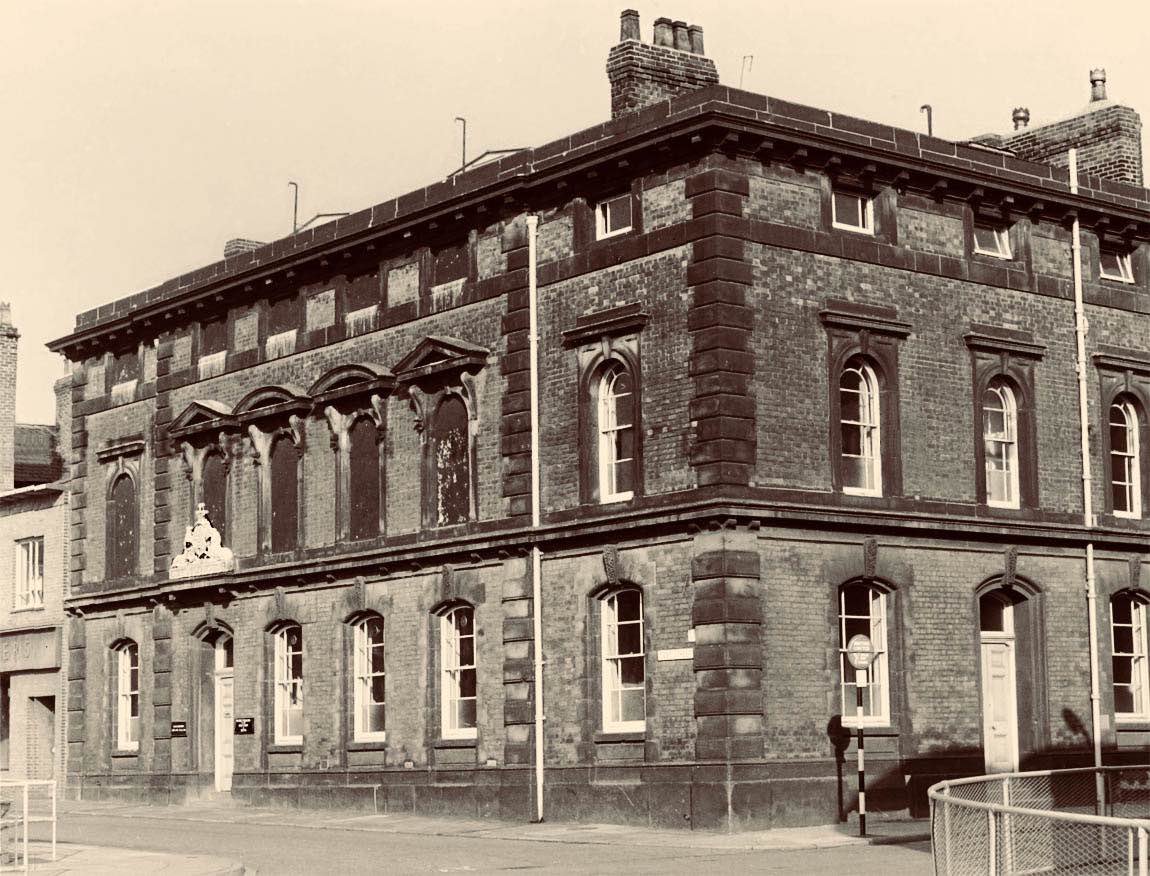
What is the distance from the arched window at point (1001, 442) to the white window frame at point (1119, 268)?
3.38 m

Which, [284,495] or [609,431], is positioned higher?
[609,431]

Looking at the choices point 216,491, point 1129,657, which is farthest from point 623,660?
point 216,491

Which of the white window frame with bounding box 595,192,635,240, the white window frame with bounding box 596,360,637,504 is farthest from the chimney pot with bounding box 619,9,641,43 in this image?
the white window frame with bounding box 596,360,637,504

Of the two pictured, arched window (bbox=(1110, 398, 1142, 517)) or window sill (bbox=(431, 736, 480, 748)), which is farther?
arched window (bbox=(1110, 398, 1142, 517))

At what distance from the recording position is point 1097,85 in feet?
119

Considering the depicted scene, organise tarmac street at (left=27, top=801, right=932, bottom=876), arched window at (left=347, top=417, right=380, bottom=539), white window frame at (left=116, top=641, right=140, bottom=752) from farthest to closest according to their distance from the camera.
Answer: white window frame at (left=116, top=641, right=140, bottom=752) < arched window at (left=347, top=417, right=380, bottom=539) < tarmac street at (left=27, top=801, right=932, bottom=876)

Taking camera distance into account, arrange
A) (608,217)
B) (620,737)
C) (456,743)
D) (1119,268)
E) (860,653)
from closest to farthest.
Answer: (860,653) < (620,737) < (608,217) < (456,743) < (1119,268)

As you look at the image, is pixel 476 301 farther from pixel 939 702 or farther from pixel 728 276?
pixel 939 702

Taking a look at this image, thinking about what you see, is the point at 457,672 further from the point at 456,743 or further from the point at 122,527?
the point at 122,527

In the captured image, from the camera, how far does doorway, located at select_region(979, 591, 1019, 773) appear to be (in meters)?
31.2

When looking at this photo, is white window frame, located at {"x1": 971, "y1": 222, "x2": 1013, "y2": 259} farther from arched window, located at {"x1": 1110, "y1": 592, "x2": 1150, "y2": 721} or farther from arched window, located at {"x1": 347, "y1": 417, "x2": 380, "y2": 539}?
arched window, located at {"x1": 347, "y1": 417, "x2": 380, "y2": 539}

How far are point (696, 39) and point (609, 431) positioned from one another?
23.4 feet

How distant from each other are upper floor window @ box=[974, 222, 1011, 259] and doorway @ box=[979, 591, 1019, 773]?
5546 mm

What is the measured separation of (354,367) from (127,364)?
31.0 ft
